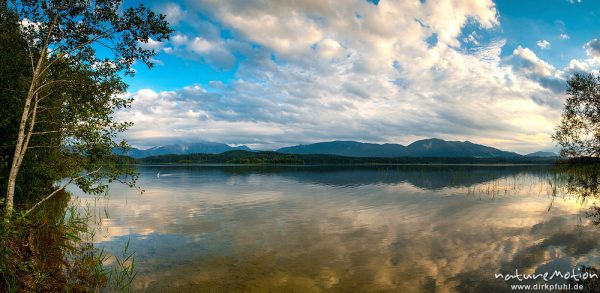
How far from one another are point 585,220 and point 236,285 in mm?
36948

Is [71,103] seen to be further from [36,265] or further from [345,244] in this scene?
[345,244]

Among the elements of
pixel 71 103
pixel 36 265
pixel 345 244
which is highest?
pixel 71 103

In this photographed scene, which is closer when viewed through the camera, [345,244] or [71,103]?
[71,103]

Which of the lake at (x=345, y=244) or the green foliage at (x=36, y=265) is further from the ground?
the green foliage at (x=36, y=265)

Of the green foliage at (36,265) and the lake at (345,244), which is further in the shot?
the lake at (345,244)

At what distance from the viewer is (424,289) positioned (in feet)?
53.6

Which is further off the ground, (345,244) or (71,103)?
(71,103)

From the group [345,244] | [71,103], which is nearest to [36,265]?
[71,103]

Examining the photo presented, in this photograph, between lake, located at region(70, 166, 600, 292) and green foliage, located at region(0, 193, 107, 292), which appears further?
lake, located at region(70, 166, 600, 292)

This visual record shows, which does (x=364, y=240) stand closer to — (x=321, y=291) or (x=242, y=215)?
(x=321, y=291)

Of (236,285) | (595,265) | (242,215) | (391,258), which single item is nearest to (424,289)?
(391,258)

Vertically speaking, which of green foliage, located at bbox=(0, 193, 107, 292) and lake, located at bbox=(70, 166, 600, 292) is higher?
green foliage, located at bbox=(0, 193, 107, 292)

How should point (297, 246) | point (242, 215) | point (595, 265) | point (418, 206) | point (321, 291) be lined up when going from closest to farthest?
point (321, 291), point (595, 265), point (297, 246), point (242, 215), point (418, 206)

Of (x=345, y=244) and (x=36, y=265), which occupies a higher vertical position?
(x=36, y=265)
